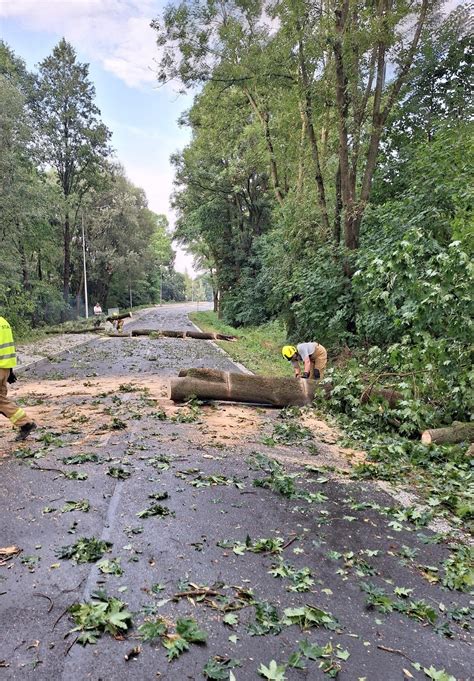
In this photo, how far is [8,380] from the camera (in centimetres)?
586

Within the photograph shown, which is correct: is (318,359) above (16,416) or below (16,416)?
above

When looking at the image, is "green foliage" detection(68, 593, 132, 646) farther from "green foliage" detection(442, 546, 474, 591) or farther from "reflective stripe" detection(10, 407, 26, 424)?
"reflective stripe" detection(10, 407, 26, 424)

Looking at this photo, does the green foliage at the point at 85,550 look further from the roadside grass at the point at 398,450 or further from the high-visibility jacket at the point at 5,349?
the high-visibility jacket at the point at 5,349

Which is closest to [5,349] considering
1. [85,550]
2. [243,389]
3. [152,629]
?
[85,550]

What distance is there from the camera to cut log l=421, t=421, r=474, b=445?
565cm

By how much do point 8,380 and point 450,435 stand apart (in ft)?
18.7

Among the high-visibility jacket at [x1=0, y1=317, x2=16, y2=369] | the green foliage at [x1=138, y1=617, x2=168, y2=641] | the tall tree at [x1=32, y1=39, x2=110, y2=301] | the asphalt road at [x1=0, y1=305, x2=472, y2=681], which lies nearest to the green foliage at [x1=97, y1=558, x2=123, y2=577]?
the asphalt road at [x1=0, y1=305, x2=472, y2=681]

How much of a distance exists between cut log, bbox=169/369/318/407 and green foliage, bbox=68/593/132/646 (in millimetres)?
5339

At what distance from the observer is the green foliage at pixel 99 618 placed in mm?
2428

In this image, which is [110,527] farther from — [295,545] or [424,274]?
[424,274]

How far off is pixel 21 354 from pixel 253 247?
18548mm

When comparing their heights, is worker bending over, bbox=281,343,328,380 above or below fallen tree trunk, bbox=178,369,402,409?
above

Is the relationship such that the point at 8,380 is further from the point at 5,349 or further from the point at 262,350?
the point at 262,350

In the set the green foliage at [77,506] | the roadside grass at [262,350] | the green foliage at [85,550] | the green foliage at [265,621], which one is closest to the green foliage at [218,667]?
the green foliage at [265,621]
